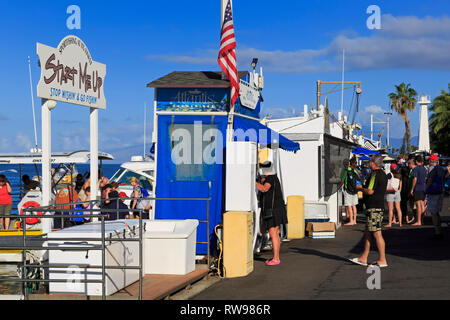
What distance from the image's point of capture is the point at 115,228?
8727 millimetres

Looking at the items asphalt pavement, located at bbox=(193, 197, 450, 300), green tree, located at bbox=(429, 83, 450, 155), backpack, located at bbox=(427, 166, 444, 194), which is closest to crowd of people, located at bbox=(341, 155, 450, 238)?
backpack, located at bbox=(427, 166, 444, 194)

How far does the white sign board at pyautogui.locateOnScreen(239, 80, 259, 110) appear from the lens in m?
13.3

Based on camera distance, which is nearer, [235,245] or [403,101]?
[235,245]

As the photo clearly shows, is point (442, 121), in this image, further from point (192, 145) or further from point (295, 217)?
point (192, 145)

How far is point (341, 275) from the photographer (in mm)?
10375

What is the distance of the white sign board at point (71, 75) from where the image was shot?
29.5 ft

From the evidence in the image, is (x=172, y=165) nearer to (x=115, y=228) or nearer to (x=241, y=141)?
(x=241, y=141)

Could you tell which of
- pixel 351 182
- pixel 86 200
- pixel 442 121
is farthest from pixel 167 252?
pixel 442 121

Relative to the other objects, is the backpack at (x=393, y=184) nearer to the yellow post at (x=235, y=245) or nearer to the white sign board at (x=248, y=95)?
the white sign board at (x=248, y=95)

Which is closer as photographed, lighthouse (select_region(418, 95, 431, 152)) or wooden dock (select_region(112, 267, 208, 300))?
wooden dock (select_region(112, 267, 208, 300))

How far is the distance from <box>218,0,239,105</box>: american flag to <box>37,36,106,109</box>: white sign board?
8.88ft

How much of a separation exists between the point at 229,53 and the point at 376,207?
4.26 metres

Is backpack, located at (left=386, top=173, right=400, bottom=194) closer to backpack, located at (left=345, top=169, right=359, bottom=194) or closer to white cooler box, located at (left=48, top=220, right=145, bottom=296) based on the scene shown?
backpack, located at (left=345, top=169, right=359, bottom=194)

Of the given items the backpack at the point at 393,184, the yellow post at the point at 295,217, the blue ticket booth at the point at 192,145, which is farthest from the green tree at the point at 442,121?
the blue ticket booth at the point at 192,145
